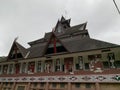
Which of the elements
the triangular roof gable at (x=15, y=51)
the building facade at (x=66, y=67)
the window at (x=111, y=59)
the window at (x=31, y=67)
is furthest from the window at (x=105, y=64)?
the triangular roof gable at (x=15, y=51)

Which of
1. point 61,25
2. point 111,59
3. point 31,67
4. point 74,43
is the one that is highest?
point 61,25

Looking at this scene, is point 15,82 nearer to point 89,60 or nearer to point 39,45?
point 39,45

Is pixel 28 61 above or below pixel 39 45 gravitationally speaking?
below

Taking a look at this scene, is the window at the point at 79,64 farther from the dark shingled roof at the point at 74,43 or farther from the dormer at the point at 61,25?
the dormer at the point at 61,25

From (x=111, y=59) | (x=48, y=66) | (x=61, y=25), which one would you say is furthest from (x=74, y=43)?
(x=61, y=25)

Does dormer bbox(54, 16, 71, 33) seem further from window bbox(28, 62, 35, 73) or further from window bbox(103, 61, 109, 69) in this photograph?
window bbox(103, 61, 109, 69)

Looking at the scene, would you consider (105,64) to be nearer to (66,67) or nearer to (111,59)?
(111,59)

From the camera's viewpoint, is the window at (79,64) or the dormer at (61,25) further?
the dormer at (61,25)

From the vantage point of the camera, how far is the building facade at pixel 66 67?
1391 centimetres

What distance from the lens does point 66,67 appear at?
54.9 feet

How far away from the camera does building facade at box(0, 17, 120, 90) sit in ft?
45.6

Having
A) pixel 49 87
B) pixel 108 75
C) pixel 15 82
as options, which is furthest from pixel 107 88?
pixel 15 82

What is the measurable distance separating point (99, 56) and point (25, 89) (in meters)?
12.0

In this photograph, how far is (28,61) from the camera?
68.1 ft
